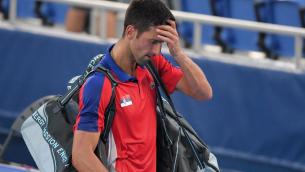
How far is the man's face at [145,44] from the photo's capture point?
13.7ft

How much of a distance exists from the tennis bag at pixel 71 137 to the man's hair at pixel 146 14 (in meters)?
0.32

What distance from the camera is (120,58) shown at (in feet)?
14.2

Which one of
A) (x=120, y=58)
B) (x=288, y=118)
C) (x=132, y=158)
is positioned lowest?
(x=288, y=118)

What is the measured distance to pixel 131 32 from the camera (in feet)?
13.8

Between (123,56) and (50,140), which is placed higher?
(123,56)

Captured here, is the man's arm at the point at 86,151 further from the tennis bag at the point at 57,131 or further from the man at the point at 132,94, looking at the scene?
the tennis bag at the point at 57,131

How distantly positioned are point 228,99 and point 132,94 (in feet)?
10.3

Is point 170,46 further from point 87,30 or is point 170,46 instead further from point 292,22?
point 292,22

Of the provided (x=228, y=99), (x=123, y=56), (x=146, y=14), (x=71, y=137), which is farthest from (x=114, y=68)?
(x=228, y=99)

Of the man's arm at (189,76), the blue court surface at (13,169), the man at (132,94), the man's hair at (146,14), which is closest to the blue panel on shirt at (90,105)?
the man at (132,94)

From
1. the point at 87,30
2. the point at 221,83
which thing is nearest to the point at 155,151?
the point at 221,83

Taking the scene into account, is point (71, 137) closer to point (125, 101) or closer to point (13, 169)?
point (125, 101)

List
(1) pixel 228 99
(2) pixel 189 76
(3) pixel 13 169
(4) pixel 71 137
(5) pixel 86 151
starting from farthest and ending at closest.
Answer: (1) pixel 228 99 → (3) pixel 13 169 → (2) pixel 189 76 → (4) pixel 71 137 → (5) pixel 86 151

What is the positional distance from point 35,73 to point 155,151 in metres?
3.40
